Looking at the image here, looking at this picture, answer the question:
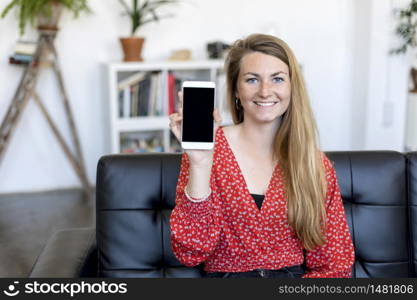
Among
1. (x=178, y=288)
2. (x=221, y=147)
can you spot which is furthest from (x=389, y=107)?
(x=178, y=288)

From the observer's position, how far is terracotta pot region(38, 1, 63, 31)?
402 cm

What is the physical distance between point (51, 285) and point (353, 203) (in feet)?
3.14

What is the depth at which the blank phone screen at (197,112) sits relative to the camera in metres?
1.37

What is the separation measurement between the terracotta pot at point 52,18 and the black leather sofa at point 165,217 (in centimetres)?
250

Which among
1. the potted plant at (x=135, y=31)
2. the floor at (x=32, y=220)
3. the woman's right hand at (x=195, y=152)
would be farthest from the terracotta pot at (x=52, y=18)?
the woman's right hand at (x=195, y=152)

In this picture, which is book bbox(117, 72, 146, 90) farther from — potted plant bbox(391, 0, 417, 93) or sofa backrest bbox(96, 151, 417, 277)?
sofa backrest bbox(96, 151, 417, 277)

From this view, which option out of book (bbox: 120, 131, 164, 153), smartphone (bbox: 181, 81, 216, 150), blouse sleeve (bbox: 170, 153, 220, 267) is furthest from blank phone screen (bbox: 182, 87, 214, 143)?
book (bbox: 120, 131, 164, 153)

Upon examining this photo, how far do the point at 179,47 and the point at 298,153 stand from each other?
308 centimetres

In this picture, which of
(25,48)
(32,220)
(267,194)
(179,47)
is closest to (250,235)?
(267,194)

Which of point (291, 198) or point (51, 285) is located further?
point (291, 198)

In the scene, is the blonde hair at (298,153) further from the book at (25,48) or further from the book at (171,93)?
the book at (25,48)

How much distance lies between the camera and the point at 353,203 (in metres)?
1.87

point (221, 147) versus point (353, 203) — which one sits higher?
point (221, 147)

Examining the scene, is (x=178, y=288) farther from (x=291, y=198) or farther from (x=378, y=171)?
(x=378, y=171)
